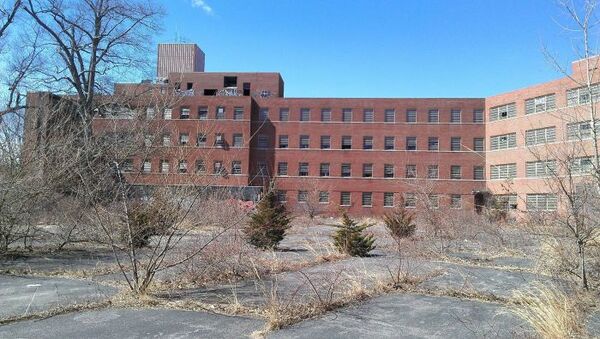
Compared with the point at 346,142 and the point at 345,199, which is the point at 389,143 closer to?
the point at 346,142

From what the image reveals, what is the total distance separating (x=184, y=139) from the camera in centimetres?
972

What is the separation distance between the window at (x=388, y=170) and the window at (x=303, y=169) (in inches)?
422

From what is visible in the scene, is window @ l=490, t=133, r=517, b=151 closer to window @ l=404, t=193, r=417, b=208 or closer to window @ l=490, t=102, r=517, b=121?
window @ l=490, t=102, r=517, b=121

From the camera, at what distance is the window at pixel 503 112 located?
206 ft

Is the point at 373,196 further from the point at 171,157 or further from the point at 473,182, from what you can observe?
the point at 171,157

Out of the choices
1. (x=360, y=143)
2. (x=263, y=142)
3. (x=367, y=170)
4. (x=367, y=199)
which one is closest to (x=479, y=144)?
(x=367, y=170)

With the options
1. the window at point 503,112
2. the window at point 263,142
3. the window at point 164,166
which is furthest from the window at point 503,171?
the window at point 164,166

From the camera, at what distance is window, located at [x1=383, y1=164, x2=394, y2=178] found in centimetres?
6954

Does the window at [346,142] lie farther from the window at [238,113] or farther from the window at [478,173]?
the window at [478,173]

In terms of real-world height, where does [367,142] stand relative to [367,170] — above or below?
above

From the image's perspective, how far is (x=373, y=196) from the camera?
6956 cm

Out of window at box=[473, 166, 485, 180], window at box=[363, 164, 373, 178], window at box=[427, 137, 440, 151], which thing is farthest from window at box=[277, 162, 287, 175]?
window at box=[473, 166, 485, 180]

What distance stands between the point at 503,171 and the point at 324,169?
23.1 metres

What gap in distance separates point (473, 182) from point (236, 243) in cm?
6158
